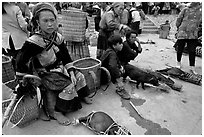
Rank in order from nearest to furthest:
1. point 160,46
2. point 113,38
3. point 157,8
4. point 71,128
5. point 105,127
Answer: point 105,127
point 71,128
point 113,38
point 160,46
point 157,8

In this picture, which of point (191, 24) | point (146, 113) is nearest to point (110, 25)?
point (191, 24)

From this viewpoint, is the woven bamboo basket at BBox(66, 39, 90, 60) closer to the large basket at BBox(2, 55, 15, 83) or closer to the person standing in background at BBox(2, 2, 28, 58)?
the person standing in background at BBox(2, 2, 28, 58)

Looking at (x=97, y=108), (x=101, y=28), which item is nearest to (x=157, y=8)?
(x=101, y=28)

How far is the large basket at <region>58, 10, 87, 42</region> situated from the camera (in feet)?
11.4

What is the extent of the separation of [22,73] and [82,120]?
858mm

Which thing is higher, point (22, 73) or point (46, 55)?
point (46, 55)

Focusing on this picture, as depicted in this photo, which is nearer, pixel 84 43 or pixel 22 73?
pixel 22 73

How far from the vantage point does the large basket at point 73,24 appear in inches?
136

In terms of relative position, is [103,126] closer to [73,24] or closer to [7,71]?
[7,71]

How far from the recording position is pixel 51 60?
2.45 meters

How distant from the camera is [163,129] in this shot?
2.39m

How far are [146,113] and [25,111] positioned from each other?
1503 mm

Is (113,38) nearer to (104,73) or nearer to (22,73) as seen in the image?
(104,73)

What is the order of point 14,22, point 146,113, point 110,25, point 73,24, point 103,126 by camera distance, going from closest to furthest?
point 103,126 < point 146,113 < point 14,22 < point 73,24 < point 110,25
